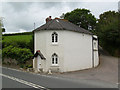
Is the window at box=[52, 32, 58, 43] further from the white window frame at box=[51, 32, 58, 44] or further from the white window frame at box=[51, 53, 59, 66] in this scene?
the white window frame at box=[51, 53, 59, 66]

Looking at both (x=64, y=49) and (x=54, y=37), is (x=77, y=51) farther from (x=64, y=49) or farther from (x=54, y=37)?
(x=54, y=37)

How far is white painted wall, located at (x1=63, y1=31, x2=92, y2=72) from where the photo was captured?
703 inches

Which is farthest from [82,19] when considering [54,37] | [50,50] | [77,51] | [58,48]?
[50,50]

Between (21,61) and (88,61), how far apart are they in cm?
1060

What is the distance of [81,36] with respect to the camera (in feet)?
64.7

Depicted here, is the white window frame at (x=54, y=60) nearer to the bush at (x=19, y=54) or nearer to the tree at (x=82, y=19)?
the bush at (x=19, y=54)

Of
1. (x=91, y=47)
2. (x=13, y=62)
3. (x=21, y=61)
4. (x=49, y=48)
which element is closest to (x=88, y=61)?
(x=91, y=47)

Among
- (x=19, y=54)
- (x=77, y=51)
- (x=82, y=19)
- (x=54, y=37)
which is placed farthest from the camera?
(x=82, y=19)

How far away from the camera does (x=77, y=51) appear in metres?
19.1

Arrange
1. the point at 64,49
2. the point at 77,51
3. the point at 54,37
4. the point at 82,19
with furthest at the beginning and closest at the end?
the point at 82,19 → the point at 77,51 → the point at 54,37 → the point at 64,49

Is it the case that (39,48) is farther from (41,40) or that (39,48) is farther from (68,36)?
(68,36)

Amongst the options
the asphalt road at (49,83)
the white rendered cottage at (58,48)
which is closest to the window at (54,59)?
the white rendered cottage at (58,48)

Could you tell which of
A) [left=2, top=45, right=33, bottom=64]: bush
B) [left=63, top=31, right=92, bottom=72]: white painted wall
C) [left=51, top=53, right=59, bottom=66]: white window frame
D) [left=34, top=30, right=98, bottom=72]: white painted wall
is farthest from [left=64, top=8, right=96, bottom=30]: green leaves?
[left=51, top=53, right=59, bottom=66]: white window frame

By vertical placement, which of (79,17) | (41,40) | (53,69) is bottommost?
(53,69)
